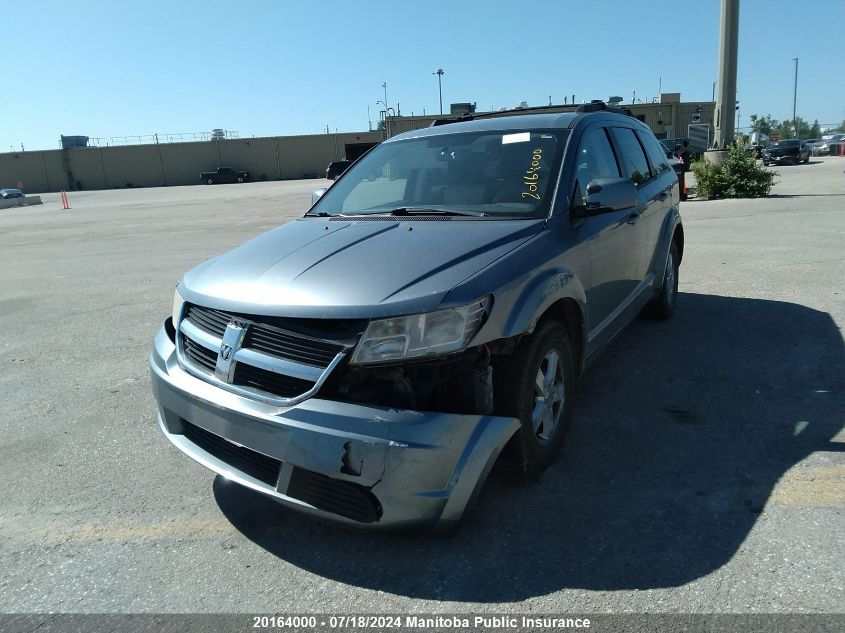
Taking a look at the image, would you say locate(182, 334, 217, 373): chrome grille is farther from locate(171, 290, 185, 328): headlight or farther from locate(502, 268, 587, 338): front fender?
locate(502, 268, 587, 338): front fender

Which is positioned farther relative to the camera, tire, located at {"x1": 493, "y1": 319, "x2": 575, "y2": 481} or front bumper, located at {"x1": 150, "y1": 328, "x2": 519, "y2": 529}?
tire, located at {"x1": 493, "y1": 319, "x2": 575, "y2": 481}

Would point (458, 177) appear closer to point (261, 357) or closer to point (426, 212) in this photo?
point (426, 212)

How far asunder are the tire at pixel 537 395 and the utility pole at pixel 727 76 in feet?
56.3

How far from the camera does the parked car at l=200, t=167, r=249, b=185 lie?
61969mm

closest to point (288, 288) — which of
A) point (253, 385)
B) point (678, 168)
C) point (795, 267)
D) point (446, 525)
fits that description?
point (253, 385)

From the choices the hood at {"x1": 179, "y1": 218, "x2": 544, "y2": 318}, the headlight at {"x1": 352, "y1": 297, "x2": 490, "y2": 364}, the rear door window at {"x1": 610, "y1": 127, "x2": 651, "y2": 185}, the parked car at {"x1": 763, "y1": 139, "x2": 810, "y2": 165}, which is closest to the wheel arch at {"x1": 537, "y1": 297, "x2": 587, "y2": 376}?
the hood at {"x1": 179, "y1": 218, "x2": 544, "y2": 318}

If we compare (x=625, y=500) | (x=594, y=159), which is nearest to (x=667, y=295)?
(x=594, y=159)

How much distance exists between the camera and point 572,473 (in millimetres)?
3330

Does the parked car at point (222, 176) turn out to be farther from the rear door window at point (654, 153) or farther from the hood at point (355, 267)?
the hood at point (355, 267)

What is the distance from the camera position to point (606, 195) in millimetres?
3576

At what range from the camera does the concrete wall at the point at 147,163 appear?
221ft

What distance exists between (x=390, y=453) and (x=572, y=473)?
1341 mm

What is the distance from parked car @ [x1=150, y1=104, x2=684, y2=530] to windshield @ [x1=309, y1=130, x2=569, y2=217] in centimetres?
2

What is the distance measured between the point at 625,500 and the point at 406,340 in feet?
4.53
